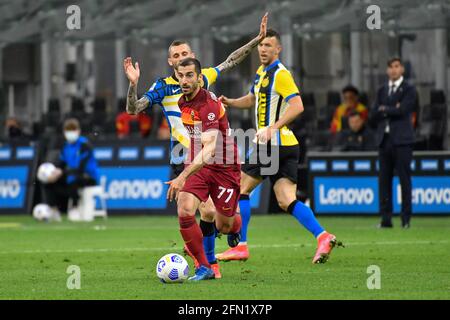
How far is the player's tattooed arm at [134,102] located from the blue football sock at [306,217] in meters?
1.99

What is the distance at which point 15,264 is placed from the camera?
13078 mm

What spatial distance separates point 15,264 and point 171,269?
2826 mm

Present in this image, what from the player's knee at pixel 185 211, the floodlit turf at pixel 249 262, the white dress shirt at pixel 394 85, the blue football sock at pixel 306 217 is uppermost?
the white dress shirt at pixel 394 85

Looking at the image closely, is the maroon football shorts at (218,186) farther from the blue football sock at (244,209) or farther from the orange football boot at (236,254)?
the blue football sock at (244,209)

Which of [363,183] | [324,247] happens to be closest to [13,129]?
[363,183]

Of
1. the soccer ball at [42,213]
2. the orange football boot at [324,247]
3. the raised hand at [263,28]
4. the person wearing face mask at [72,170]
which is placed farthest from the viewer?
the person wearing face mask at [72,170]

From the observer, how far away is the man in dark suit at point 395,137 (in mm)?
17641

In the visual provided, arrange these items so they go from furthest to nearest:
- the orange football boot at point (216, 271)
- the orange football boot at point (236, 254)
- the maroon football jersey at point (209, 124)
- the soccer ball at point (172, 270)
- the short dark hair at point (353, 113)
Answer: the short dark hair at point (353, 113) → the orange football boot at point (236, 254) → the orange football boot at point (216, 271) → the maroon football jersey at point (209, 124) → the soccer ball at point (172, 270)

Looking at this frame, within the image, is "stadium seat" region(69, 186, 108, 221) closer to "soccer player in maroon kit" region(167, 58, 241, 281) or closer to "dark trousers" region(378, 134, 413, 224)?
"dark trousers" region(378, 134, 413, 224)

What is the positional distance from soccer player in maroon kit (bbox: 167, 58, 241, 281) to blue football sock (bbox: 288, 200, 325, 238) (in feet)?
5.36

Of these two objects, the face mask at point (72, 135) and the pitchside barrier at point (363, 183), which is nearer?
the pitchside barrier at point (363, 183)

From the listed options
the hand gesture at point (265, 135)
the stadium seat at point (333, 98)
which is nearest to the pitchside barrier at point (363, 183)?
the stadium seat at point (333, 98)
